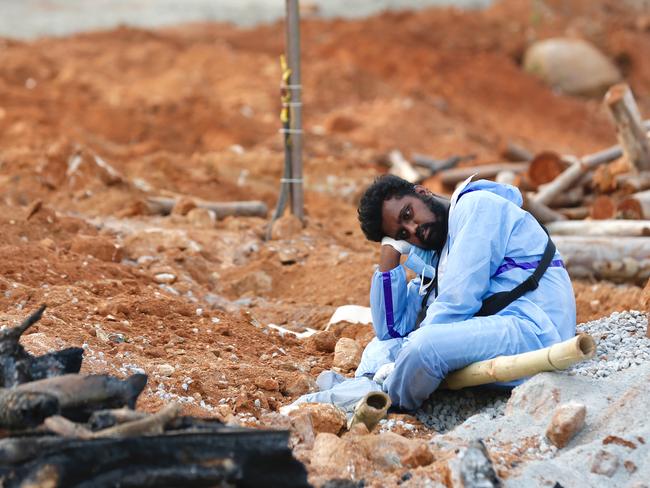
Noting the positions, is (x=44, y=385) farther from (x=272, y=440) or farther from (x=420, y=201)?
(x=420, y=201)

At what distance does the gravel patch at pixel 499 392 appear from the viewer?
15.7 ft

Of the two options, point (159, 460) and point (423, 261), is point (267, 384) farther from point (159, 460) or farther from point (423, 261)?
point (159, 460)

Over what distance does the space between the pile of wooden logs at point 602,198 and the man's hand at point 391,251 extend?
3.27 metres

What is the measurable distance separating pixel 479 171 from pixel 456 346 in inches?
270

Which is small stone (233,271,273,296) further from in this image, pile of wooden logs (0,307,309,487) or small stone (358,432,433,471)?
pile of wooden logs (0,307,309,487)

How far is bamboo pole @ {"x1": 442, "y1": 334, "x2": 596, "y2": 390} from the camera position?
4453 millimetres

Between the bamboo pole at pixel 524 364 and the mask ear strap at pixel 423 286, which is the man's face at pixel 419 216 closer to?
the mask ear strap at pixel 423 286

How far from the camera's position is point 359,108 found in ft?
53.3

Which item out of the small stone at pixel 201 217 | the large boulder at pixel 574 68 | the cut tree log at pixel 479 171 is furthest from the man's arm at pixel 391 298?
the large boulder at pixel 574 68

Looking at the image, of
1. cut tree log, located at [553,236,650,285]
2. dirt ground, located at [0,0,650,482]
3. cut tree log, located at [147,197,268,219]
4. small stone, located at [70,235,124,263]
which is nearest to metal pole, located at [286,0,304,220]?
dirt ground, located at [0,0,650,482]

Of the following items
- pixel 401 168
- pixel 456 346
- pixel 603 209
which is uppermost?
pixel 456 346

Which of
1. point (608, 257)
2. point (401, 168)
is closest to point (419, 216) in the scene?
point (608, 257)

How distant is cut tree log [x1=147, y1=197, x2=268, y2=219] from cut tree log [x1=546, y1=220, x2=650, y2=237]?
2534 mm

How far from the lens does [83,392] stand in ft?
12.3
